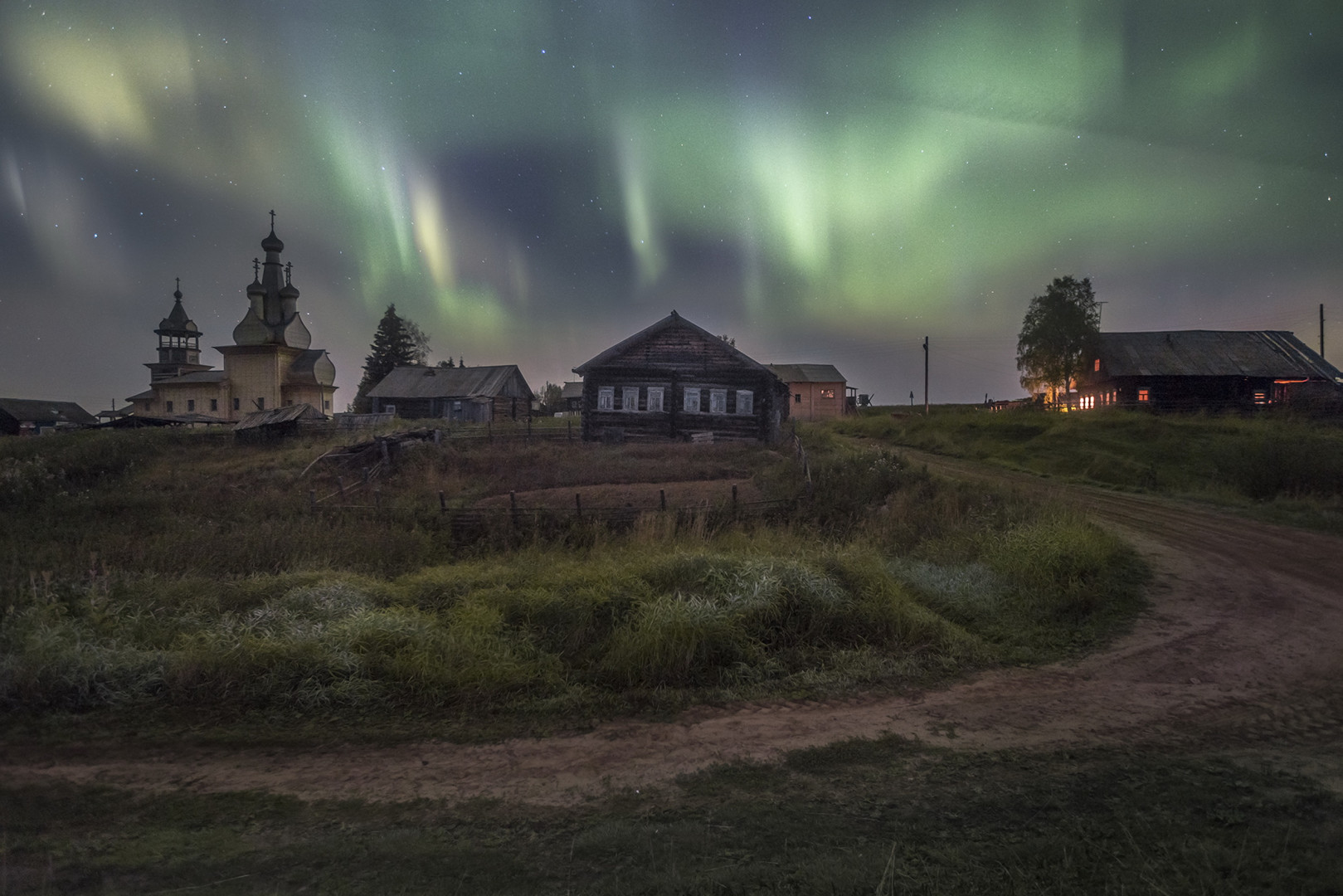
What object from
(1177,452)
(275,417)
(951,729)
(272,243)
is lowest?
(951,729)

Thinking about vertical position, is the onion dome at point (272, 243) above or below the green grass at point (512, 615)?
above

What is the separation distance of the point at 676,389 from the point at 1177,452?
63.5 ft

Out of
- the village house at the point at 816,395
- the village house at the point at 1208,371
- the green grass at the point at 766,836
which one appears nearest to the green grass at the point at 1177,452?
the village house at the point at 1208,371

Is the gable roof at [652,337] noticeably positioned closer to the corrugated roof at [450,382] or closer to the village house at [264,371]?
the corrugated roof at [450,382]

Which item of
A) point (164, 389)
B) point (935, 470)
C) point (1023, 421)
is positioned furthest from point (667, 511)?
point (164, 389)

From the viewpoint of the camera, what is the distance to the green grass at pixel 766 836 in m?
3.24

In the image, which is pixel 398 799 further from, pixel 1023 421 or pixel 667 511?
pixel 1023 421

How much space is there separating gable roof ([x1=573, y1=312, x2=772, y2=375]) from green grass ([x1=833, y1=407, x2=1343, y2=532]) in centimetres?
1110

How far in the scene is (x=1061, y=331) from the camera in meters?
41.6

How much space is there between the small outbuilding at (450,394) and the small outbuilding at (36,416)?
25.1 m

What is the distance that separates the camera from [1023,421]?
31.2 m

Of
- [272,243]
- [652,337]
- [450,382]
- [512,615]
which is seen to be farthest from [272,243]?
[512,615]

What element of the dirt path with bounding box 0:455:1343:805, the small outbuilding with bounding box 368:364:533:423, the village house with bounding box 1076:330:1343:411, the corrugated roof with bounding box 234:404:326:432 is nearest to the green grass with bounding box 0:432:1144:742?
the dirt path with bounding box 0:455:1343:805

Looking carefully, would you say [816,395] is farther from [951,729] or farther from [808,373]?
[951,729]
